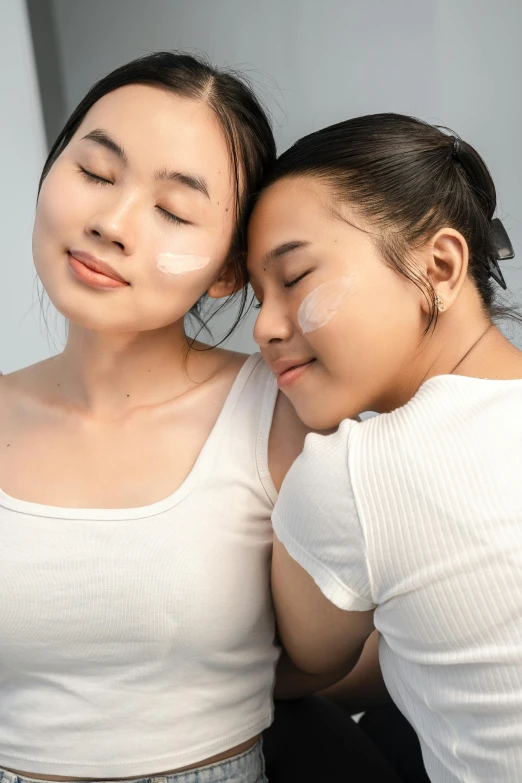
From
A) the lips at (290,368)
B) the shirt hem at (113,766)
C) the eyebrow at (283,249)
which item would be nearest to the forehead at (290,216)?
the eyebrow at (283,249)

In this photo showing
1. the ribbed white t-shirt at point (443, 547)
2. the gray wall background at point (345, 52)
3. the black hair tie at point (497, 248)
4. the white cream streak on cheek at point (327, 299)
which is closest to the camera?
the ribbed white t-shirt at point (443, 547)

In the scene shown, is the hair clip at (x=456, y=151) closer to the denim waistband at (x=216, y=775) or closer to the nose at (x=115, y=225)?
the nose at (x=115, y=225)

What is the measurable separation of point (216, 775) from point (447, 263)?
0.55 m

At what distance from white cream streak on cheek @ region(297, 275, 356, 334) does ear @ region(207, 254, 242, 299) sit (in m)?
0.16

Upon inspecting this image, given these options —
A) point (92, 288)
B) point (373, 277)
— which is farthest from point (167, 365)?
point (373, 277)

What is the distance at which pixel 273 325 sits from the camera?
0.80 meters

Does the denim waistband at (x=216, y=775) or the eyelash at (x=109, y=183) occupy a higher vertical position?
the eyelash at (x=109, y=183)

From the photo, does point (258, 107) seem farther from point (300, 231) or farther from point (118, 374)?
point (118, 374)

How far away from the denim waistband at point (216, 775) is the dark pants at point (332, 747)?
2.3 inches

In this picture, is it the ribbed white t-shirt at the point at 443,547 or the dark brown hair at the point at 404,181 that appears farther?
the dark brown hair at the point at 404,181

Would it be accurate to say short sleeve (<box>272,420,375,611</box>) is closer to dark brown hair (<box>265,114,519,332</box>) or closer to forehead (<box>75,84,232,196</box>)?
dark brown hair (<box>265,114,519,332</box>)

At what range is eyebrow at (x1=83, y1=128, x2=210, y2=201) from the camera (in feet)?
2.66

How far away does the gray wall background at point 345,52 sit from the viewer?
4.53 feet

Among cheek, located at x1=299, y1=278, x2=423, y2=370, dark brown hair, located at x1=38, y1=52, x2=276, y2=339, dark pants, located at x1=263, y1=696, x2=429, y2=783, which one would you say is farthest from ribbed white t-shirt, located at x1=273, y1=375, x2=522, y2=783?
dark brown hair, located at x1=38, y1=52, x2=276, y2=339
